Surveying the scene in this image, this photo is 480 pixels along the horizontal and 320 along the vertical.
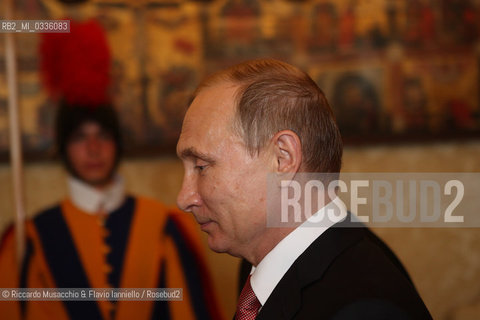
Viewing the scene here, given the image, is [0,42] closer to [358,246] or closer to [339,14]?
[339,14]

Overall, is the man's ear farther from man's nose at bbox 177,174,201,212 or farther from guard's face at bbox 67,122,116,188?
guard's face at bbox 67,122,116,188

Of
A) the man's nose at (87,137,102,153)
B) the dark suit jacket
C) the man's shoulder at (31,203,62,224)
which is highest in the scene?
the man's nose at (87,137,102,153)

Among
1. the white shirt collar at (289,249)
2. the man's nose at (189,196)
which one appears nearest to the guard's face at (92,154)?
the man's nose at (189,196)

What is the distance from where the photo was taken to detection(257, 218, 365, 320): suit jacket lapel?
3.17 ft

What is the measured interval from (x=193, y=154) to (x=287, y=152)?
17 centimetres

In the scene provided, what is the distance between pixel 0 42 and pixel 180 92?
90 cm

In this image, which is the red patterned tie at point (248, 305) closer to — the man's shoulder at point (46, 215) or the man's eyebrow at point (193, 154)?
the man's eyebrow at point (193, 154)

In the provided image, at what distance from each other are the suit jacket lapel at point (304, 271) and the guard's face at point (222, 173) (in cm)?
10

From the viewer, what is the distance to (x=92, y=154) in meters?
2.19

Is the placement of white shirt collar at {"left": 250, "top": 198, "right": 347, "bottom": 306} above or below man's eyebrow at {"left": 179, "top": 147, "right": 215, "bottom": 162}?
below

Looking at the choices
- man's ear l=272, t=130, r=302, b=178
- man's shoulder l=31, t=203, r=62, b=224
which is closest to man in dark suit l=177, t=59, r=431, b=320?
man's ear l=272, t=130, r=302, b=178

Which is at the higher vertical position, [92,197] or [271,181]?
[271,181]

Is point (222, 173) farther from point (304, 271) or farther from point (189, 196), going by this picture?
point (304, 271)

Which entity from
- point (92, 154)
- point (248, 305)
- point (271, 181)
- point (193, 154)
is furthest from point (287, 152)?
point (92, 154)
